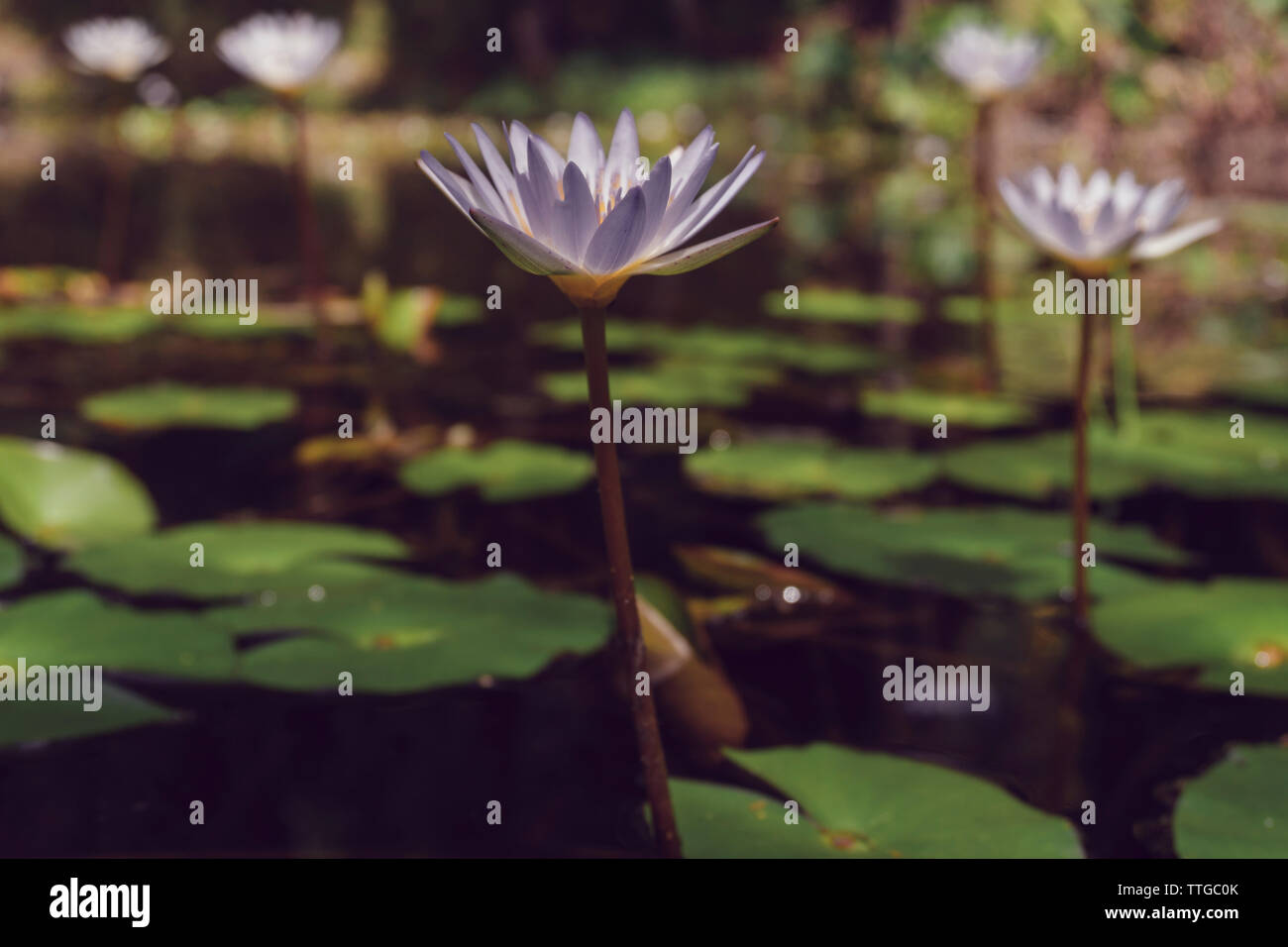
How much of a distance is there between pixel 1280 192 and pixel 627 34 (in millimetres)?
10688

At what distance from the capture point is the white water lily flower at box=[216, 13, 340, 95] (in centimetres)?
311

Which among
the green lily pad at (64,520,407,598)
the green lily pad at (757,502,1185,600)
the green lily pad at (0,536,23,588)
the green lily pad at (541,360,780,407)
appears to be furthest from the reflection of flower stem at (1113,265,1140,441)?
the green lily pad at (0,536,23,588)

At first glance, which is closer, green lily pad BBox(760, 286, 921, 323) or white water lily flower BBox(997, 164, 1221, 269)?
white water lily flower BBox(997, 164, 1221, 269)

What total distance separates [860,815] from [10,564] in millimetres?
1303

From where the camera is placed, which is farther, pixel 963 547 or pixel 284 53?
pixel 284 53

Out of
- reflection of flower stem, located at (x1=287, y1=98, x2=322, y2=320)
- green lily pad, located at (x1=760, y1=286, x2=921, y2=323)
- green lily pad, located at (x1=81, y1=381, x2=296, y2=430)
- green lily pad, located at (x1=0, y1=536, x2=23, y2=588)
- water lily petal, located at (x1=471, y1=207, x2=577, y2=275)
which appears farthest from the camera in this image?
green lily pad, located at (x1=760, y1=286, x2=921, y2=323)

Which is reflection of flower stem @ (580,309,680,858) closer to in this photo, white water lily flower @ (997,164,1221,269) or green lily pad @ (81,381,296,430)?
white water lily flower @ (997,164,1221,269)

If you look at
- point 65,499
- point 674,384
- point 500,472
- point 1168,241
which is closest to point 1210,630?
point 1168,241

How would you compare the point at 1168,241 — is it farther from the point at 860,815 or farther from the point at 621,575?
the point at 621,575

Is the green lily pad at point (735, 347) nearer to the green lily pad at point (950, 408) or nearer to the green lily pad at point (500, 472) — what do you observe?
the green lily pad at point (950, 408)

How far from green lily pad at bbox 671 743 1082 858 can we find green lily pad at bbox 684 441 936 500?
40.6 inches

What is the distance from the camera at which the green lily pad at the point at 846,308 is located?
12.9ft

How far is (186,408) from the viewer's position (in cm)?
273

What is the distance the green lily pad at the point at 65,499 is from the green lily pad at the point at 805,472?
1088mm
